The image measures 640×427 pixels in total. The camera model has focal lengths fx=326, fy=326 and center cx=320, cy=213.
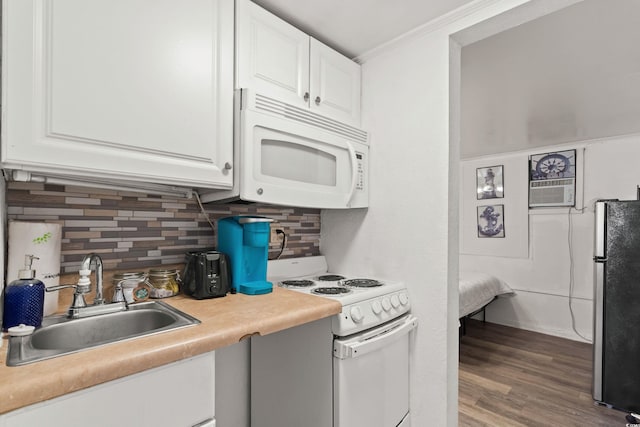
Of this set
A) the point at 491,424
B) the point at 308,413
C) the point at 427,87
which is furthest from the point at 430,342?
the point at 427,87

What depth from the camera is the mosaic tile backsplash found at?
1138mm

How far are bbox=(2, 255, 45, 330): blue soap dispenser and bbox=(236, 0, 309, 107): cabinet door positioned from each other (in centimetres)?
96

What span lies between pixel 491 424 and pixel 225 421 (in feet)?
5.60

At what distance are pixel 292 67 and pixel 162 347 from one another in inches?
50.7

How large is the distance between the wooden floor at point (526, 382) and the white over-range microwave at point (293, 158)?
1.80m

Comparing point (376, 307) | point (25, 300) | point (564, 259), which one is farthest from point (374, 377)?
point (564, 259)

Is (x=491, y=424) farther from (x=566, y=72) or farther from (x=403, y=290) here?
(x=566, y=72)

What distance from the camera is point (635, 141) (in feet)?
11.4

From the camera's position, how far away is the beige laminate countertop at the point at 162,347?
65cm

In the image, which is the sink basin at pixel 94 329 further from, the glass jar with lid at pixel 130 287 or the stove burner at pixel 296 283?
the stove burner at pixel 296 283

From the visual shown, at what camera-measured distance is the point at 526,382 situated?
8.91ft

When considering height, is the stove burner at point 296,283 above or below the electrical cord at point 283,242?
below

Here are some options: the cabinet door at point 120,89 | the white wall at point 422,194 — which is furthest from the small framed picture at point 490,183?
the cabinet door at point 120,89

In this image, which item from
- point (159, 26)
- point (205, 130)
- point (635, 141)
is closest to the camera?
point (159, 26)
